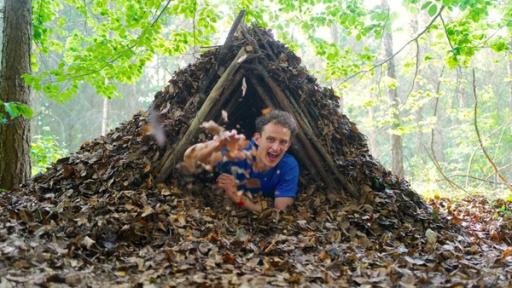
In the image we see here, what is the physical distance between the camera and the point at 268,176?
485 cm

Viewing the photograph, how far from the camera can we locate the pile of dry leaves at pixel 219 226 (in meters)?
2.89

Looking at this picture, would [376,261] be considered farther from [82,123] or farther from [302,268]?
[82,123]

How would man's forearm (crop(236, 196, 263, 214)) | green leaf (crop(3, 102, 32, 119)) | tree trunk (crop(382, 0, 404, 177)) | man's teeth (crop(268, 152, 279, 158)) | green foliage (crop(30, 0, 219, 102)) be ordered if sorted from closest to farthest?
1. green leaf (crop(3, 102, 32, 119))
2. man's forearm (crop(236, 196, 263, 214))
3. man's teeth (crop(268, 152, 279, 158))
4. green foliage (crop(30, 0, 219, 102))
5. tree trunk (crop(382, 0, 404, 177))

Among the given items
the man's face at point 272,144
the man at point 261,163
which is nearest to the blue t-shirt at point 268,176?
the man at point 261,163

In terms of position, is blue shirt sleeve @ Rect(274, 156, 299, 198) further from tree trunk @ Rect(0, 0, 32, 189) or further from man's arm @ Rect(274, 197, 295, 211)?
tree trunk @ Rect(0, 0, 32, 189)

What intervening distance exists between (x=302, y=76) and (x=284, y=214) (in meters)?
1.78

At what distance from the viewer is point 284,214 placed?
14.8 feet

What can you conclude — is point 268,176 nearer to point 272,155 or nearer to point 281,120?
point 272,155

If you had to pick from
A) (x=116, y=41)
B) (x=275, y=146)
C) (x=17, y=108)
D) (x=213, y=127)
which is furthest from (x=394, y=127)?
(x=17, y=108)

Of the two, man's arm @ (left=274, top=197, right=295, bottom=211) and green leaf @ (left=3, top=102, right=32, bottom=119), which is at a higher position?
green leaf @ (left=3, top=102, right=32, bottom=119)

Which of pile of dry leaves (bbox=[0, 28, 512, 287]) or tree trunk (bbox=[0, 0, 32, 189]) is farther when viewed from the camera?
tree trunk (bbox=[0, 0, 32, 189])

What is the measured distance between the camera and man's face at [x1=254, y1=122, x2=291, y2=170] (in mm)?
4539

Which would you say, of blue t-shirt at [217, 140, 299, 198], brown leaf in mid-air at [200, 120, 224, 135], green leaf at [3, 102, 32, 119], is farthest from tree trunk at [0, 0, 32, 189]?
blue t-shirt at [217, 140, 299, 198]

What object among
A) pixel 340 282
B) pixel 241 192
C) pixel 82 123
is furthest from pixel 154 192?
pixel 82 123
